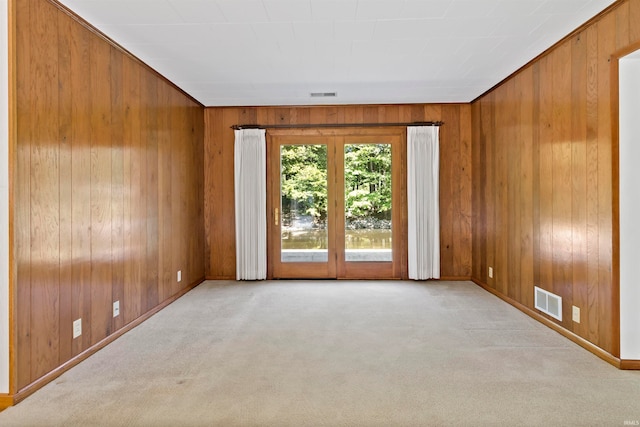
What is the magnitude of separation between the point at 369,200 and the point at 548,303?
9.20ft

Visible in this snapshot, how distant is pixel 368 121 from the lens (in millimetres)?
5781

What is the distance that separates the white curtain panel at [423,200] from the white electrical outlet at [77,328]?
13.7 ft

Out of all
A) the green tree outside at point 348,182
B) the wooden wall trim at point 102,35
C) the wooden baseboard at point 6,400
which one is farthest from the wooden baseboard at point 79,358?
the wooden wall trim at point 102,35

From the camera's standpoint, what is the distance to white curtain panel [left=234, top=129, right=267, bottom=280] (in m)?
5.81

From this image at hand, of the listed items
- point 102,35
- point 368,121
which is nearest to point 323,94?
point 368,121

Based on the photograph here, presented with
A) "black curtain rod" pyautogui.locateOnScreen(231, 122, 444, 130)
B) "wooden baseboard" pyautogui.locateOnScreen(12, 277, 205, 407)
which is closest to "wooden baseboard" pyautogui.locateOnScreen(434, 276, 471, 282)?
"black curtain rod" pyautogui.locateOnScreen(231, 122, 444, 130)

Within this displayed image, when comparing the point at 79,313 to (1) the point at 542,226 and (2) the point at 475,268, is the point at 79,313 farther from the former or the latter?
(2) the point at 475,268

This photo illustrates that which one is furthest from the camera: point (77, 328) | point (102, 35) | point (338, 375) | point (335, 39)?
point (335, 39)

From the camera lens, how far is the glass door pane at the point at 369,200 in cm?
587

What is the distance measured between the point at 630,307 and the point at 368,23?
9.35ft

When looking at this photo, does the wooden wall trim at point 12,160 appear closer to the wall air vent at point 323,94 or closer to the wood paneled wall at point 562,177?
the wall air vent at point 323,94

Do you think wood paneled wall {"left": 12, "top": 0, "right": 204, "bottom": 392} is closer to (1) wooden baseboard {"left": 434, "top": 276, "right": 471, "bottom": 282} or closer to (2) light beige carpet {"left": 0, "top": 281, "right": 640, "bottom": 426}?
(2) light beige carpet {"left": 0, "top": 281, "right": 640, "bottom": 426}

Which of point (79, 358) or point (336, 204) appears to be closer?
point (79, 358)

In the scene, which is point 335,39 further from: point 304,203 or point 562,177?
point 304,203
